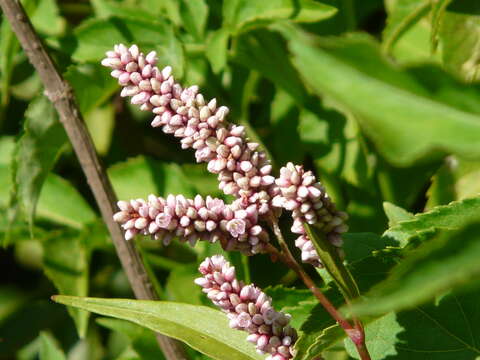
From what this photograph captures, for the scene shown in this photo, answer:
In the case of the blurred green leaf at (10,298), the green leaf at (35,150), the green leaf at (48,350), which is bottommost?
the blurred green leaf at (10,298)

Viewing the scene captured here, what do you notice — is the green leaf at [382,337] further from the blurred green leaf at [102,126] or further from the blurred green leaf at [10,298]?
the blurred green leaf at [10,298]

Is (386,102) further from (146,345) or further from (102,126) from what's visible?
(102,126)

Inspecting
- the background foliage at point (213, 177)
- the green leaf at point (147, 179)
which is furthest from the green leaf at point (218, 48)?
the green leaf at point (147, 179)

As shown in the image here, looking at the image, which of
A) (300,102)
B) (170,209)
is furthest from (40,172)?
A: (170,209)

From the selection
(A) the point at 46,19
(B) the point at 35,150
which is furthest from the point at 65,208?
(A) the point at 46,19

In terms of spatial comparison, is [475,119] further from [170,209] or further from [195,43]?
[195,43]
